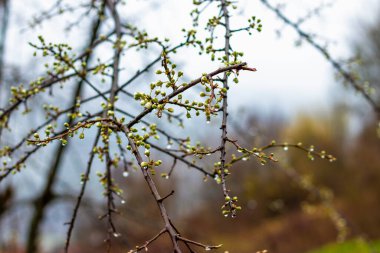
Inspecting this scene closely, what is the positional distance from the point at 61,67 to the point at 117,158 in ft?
1.76

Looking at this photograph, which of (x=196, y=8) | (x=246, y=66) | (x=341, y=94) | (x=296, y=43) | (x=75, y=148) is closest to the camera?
(x=246, y=66)

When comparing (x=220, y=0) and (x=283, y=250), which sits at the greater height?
(x=283, y=250)

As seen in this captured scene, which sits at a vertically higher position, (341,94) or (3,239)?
(341,94)

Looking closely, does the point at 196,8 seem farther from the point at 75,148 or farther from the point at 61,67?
the point at 75,148

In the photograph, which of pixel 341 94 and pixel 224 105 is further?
pixel 341 94

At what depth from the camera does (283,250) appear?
1959 cm

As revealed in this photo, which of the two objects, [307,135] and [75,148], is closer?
[75,148]

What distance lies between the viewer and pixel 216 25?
1.87 meters

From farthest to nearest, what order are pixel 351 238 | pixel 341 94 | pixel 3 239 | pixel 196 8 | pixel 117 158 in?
1. pixel 341 94
2. pixel 351 238
3. pixel 3 239
4. pixel 117 158
5. pixel 196 8

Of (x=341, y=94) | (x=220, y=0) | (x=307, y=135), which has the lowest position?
(x=220, y=0)

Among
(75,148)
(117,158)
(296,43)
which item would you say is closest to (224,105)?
(117,158)

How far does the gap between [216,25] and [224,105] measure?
1.50 ft

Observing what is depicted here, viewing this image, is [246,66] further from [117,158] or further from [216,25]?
[117,158]

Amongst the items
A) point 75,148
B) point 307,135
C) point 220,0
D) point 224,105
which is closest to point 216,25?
point 220,0
